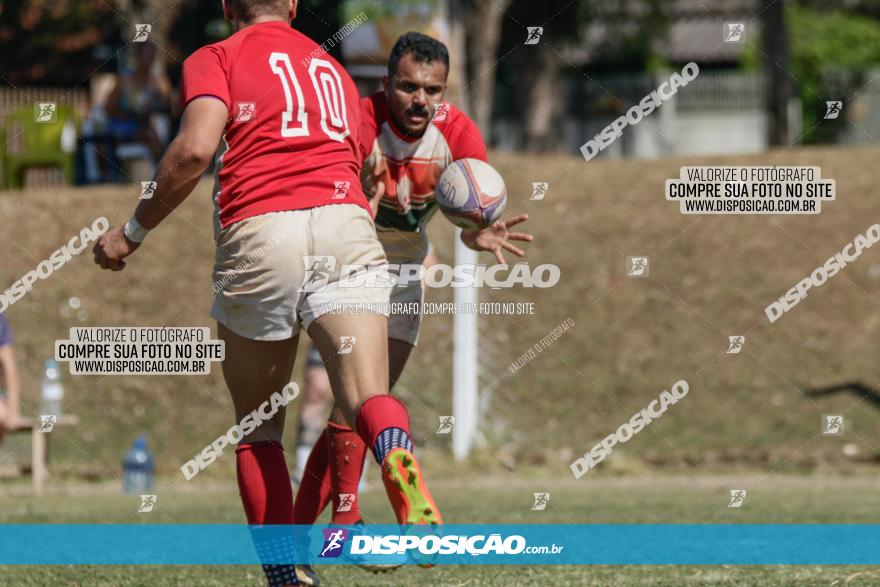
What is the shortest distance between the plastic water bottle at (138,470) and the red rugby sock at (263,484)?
832 centimetres

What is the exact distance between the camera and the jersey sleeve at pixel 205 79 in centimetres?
507

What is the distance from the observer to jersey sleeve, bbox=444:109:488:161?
21.9 feet

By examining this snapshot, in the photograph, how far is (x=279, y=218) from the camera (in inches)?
202

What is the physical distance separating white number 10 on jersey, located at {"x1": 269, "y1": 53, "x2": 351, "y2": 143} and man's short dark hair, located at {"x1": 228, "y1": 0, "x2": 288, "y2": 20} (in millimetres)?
268

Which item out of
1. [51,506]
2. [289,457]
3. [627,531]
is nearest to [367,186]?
[627,531]

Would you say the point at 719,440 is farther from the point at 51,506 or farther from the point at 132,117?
the point at 132,117

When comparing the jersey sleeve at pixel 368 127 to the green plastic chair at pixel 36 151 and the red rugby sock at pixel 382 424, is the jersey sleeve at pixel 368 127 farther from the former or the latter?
the green plastic chair at pixel 36 151

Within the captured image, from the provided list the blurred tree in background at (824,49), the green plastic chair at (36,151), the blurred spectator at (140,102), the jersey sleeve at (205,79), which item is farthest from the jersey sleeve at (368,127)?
the blurred tree in background at (824,49)

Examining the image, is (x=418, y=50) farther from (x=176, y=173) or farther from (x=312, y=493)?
(x=312, y=493)

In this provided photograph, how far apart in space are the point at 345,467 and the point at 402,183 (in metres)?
1.34

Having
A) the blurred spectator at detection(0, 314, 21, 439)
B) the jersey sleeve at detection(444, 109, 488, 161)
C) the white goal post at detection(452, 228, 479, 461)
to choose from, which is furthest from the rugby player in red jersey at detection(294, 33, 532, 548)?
the white goal post at detection(452, 228, 479, 461)

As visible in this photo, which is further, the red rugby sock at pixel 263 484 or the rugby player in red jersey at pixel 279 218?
the red rugby sock at pixel 263 484

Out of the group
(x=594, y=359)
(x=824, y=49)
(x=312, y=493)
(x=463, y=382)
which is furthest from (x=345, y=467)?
(x=824, y=49)

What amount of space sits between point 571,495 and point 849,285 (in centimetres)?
731
